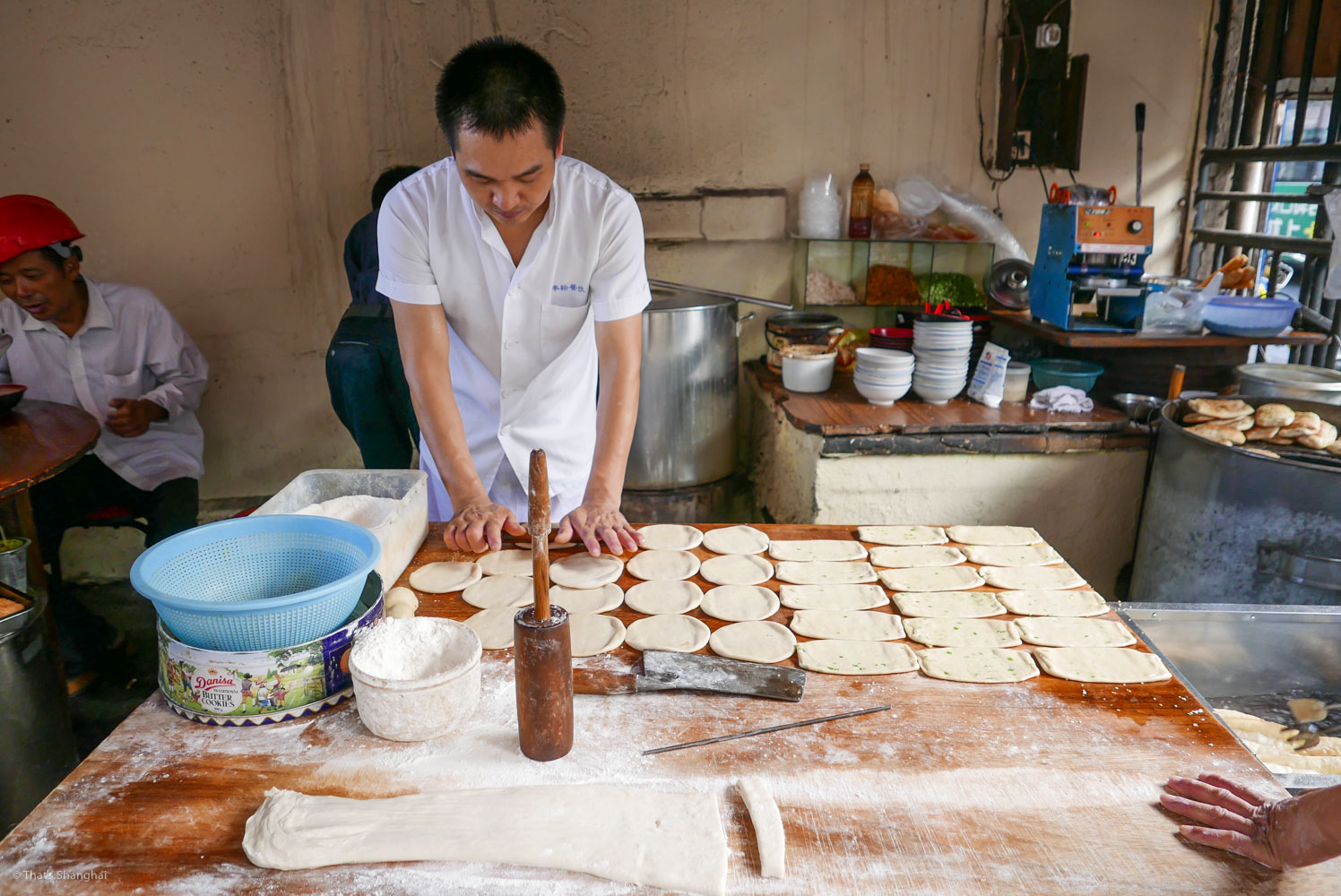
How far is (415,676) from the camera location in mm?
1276

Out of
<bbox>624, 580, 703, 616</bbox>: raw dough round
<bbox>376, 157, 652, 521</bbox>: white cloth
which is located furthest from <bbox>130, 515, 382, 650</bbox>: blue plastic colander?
<bbox>376, 157, 652, 521</bbox>: white cloth

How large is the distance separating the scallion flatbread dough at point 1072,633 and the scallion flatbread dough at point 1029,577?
14 centimetres

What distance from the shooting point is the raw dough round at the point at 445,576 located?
5.57 feet

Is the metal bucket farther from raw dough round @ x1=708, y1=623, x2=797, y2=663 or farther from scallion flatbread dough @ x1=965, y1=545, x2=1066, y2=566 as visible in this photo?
raw dough round @ x1=708, y1=623, x2=797, y2=663

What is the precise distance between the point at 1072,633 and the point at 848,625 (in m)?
0.42

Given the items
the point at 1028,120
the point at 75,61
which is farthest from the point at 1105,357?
the point at 75,61

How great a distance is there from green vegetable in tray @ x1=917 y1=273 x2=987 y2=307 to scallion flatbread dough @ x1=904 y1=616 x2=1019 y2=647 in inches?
105

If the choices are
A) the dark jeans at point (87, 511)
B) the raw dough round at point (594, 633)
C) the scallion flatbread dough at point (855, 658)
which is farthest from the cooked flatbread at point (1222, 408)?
the dark jeans at point (87, 511)

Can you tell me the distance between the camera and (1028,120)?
3816 millimetres

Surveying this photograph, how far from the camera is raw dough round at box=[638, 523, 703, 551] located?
193 cm

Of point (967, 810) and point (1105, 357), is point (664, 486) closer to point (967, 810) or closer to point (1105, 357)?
point (1105, 357)

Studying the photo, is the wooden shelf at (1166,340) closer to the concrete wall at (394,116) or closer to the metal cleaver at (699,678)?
the concrete wall at (394,116)

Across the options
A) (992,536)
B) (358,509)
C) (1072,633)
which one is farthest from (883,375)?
(358,509)

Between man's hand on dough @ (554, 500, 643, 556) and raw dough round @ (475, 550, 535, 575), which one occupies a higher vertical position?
man's hand on dough @ (554, 500, 643, 556)
